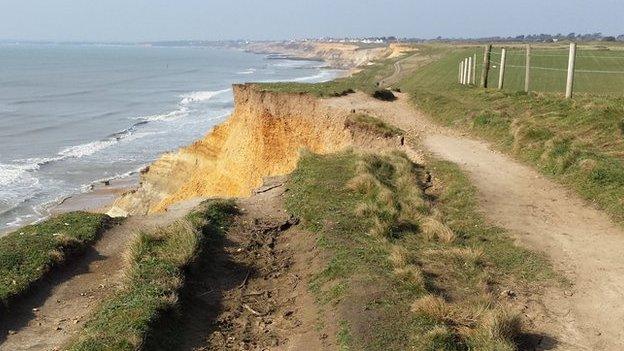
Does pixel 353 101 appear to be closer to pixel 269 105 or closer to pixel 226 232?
pixel 269 105

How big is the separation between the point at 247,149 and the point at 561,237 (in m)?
15.8

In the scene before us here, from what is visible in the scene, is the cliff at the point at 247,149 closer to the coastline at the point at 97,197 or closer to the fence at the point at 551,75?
the coastline at the point at 97,197

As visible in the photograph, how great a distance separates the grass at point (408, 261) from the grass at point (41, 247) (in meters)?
3.73

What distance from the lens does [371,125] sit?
726 inches

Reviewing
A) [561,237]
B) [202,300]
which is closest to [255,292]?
[202,300]

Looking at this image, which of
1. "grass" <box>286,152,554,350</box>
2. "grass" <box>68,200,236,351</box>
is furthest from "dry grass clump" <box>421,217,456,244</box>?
"grass" <box>68,200,236,351</box>

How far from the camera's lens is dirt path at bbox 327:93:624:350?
23.3 ft

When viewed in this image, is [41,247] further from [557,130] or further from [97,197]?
[97,197]

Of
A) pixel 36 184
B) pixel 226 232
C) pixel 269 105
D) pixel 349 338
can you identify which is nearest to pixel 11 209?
pixel 36 184

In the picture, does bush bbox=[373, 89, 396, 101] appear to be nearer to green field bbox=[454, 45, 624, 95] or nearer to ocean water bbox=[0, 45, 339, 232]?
green field bbox=[454, 45, 624, 95]

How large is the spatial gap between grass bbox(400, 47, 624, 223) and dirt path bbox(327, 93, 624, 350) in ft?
1.33

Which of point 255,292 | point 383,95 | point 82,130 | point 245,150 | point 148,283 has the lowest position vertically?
point 82,130

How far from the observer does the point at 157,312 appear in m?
7.40

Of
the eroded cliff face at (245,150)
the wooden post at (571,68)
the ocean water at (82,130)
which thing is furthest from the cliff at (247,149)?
the wooden post at (571,68)
